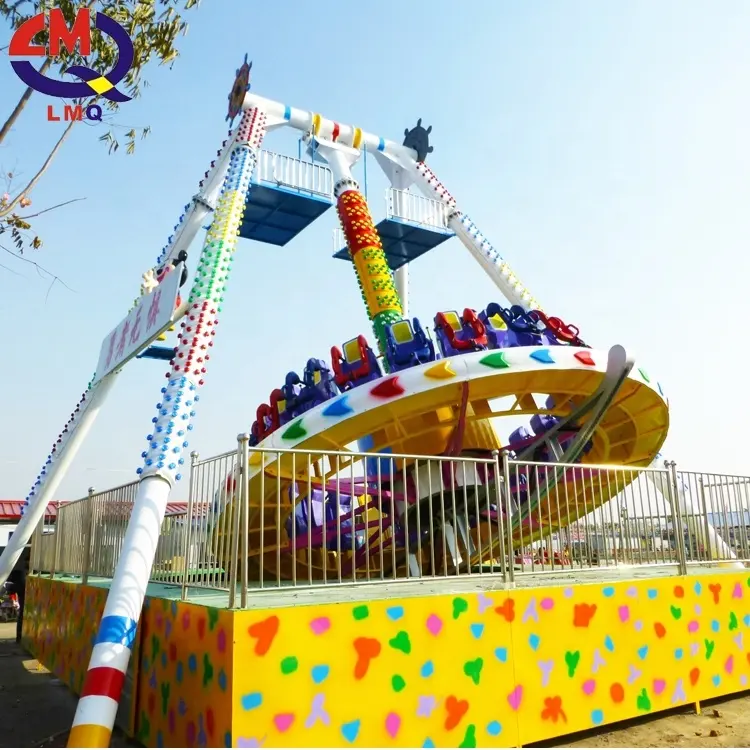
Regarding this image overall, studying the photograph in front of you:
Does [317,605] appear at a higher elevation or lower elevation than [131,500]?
lower

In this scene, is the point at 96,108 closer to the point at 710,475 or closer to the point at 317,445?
the point at 317,445

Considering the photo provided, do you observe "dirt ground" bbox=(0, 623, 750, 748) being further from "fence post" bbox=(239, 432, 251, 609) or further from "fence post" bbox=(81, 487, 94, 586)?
"fence post" bbox=(239, 432, 251, 609)

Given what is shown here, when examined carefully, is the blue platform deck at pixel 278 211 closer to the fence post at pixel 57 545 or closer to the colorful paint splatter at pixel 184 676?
the fence post at pixel 57 545

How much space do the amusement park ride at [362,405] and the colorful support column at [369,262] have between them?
31mm

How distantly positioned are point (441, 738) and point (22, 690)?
6.75 metres

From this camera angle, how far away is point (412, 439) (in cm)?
1051

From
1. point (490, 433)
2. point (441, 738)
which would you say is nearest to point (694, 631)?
point (441, 738)

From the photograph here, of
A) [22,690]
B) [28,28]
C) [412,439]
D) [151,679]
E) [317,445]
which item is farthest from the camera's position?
[412,439]

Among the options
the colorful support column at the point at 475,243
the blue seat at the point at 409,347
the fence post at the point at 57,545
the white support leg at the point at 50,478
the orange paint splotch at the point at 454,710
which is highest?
the colorful support column at the point at 475,243

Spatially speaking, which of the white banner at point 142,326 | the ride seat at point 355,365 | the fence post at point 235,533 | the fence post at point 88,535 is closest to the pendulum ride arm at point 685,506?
the ride seat at point 355,365

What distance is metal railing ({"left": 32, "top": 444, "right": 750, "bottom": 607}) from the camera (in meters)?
6.04

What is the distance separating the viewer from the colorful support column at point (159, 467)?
5746 mm

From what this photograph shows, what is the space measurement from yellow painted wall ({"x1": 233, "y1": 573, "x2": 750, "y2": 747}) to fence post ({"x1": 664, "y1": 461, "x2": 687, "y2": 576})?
10.1 inches

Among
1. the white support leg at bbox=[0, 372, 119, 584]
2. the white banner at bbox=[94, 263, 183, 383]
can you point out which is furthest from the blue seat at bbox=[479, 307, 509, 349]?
the white support leg at bbox=[0, 372, 119, 584]
